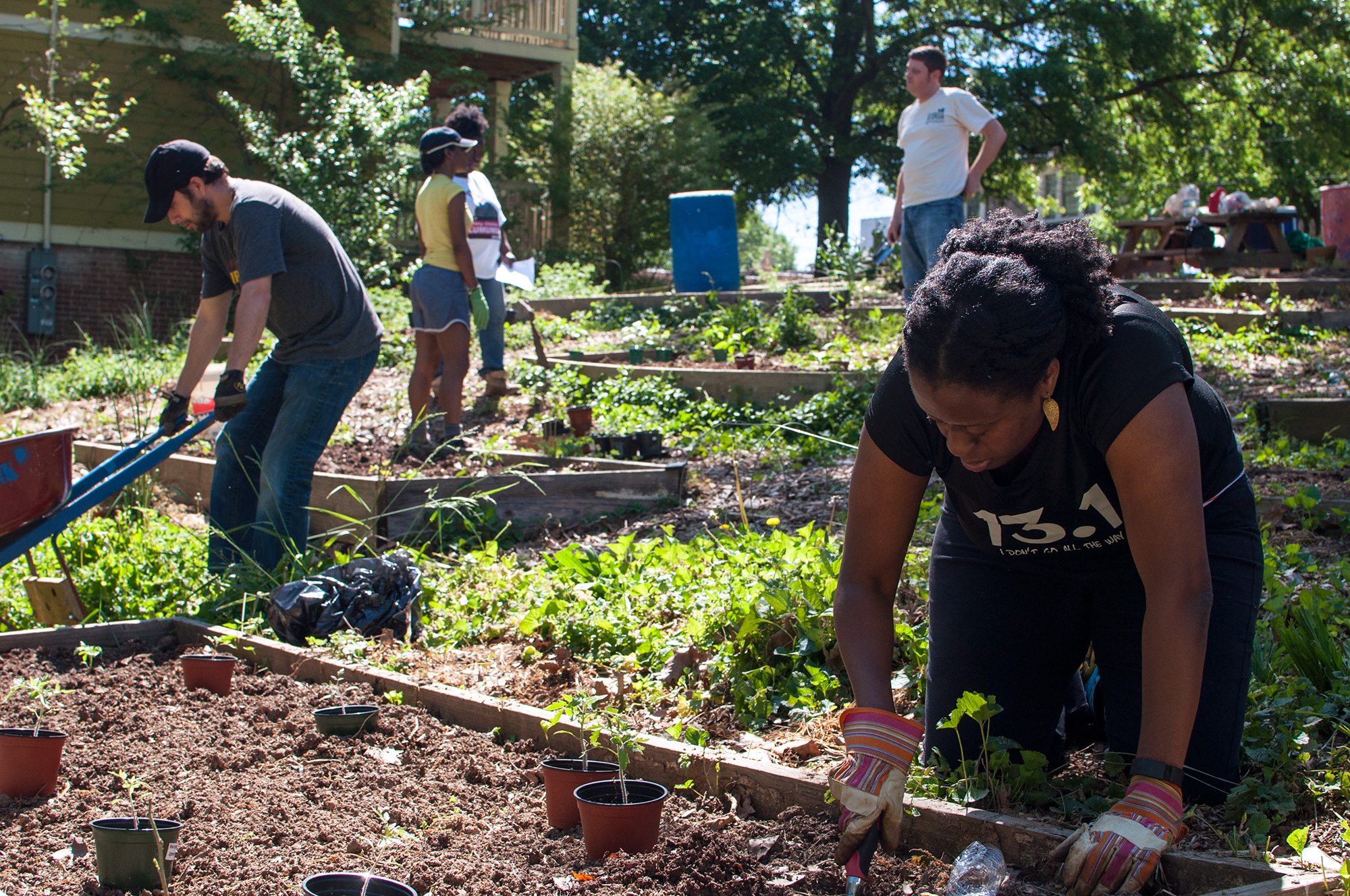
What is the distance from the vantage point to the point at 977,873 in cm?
226

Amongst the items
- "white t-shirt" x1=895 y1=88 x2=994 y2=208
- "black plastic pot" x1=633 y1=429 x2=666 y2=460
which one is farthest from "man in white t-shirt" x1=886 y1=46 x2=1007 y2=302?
"black plastic pot" x1=633 y1=429 x2=666 y2=460

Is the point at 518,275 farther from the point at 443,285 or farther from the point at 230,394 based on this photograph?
the point at 230,394

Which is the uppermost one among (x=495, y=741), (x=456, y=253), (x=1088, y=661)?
(x=456, y=253)

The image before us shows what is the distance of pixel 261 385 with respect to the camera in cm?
496

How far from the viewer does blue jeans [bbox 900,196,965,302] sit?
7684 mm

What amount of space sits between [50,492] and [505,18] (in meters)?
15.4

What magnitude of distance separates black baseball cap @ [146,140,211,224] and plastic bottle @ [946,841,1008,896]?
11.9ft

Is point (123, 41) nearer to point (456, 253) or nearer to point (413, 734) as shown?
point (456, 253)

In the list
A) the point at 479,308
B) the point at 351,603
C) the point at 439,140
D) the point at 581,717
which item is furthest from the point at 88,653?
the point at 479,308

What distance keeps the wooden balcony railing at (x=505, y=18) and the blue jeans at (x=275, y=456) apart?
13276 millimetres

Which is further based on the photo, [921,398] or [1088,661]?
[1088,661]

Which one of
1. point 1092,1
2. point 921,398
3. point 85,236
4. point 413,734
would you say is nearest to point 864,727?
point 921,398

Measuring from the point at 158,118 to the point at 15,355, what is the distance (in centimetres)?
399

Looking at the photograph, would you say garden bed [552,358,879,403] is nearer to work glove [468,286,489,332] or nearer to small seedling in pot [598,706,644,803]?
work glove [468,286,489,332]
